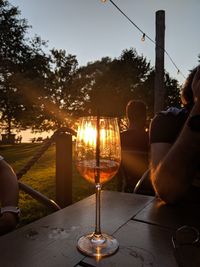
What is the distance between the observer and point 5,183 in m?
1.69

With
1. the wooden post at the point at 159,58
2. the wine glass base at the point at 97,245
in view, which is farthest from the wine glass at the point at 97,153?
the wooden post at the point at 159,58

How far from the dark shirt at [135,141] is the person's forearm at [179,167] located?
2.22 meters

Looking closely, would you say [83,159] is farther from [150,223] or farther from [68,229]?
[150,223]

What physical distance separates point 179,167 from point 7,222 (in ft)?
3.35

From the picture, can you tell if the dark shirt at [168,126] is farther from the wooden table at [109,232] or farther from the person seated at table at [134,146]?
the person seated at table at [134,146]

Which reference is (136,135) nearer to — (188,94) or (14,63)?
(188,94)

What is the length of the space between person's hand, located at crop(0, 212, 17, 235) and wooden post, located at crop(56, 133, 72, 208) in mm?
1343

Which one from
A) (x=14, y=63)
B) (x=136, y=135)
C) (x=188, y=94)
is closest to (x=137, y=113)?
(x=136, y=135)

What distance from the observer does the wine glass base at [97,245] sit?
29.6 inches

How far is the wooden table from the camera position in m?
0.72

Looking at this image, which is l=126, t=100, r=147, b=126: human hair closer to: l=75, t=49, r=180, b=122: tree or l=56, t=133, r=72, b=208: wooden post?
l=56, t=133, r=72, b=208: wooden post

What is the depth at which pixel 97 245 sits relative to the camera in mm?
789

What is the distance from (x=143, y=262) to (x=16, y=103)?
22.1 m

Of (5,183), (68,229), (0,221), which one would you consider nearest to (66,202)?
(5,183)
